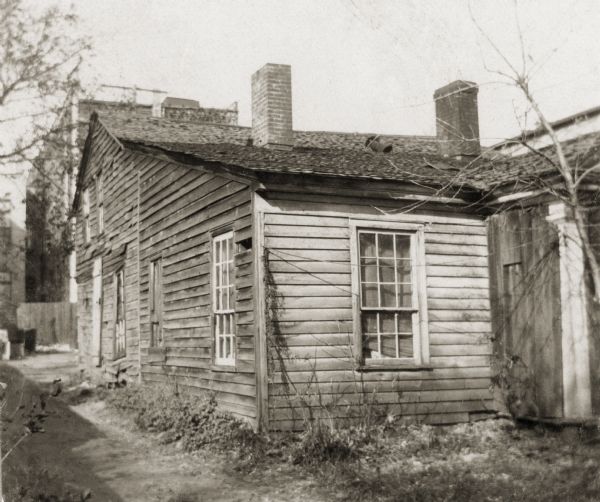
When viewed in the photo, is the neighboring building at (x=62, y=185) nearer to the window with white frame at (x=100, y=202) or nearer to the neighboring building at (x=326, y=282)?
the window with white frame at (x=100, y=202)

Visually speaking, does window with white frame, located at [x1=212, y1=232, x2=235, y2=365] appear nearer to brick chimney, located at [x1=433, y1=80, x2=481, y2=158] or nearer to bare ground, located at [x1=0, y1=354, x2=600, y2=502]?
bare ground, located at [x1=0, y1=354, x2=600, y2=502]

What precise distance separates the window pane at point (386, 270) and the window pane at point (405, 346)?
0.92 m

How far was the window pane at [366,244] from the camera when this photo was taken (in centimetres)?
1063

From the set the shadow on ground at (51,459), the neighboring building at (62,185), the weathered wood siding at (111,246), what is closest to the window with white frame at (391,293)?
the shadow on ground at (51,459)

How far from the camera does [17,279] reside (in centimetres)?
4072

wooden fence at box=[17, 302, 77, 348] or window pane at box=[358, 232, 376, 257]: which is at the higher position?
window pane at box=[358, 232, 376, 257]

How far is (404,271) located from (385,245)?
524mm

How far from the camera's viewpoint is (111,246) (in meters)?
17.6

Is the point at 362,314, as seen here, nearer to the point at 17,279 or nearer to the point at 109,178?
the point at 109,178

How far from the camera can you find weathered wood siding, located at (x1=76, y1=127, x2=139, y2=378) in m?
15.7

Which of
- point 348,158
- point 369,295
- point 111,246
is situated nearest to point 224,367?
point 369,295

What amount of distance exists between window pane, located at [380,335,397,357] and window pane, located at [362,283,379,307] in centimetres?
53

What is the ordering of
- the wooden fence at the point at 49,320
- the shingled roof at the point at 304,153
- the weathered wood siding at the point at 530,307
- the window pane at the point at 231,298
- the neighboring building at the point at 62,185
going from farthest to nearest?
the wooden fence at the point at 49,320 → the neighboring building at the point at 62,185 → the window pane at the point at 231,298 → the shingled roof at the point at 304,153 → the weathered wood siding at the point at 530,307

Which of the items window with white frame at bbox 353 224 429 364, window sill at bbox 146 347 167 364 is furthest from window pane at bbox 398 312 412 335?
Result: window sill at bbox 146 347 167 364
